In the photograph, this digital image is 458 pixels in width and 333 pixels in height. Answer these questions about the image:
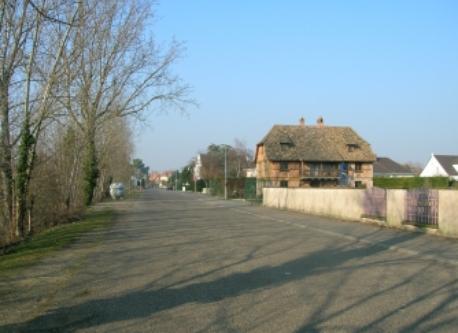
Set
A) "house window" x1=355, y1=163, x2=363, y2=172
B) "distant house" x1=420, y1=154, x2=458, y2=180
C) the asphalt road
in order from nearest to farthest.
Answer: the asphalt road < "house window" x1=355, y1=163, x2=363, y2=172 < "distant house" x1=420, y1=154, x2=458, y2=180

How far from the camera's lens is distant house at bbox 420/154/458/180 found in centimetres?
8831

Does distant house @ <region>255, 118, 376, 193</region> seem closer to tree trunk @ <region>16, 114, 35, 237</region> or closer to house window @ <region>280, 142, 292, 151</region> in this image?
house window @ <region>280, 142, 292, 151</region>

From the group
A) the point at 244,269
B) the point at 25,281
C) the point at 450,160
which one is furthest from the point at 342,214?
the point at 450,160

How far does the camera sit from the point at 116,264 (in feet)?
38.8

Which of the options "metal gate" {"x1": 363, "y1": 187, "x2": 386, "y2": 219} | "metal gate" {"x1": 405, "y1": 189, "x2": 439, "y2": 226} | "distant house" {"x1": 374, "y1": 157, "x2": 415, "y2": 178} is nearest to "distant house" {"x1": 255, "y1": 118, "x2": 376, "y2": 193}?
"distant house" {"x1": 374, "y1": 157, "x2": 415, "y2": 178}

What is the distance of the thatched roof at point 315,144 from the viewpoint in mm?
65938

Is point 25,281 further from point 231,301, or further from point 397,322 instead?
point 397,322

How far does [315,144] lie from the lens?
6838 cm

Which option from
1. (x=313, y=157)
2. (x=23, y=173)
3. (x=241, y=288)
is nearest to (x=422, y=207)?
(x=241, y=288)

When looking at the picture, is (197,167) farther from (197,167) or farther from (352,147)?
(352,147)

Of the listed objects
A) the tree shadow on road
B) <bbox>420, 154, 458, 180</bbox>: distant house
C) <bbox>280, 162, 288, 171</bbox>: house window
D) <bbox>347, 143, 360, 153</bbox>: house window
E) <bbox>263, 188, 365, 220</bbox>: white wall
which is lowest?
the tree shadow on road

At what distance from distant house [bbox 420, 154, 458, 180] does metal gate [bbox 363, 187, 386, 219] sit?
232 feet

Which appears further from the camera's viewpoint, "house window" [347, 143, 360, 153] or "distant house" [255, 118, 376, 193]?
"house window" [347, 143, 360, 153]

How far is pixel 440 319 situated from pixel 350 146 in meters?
64.2
